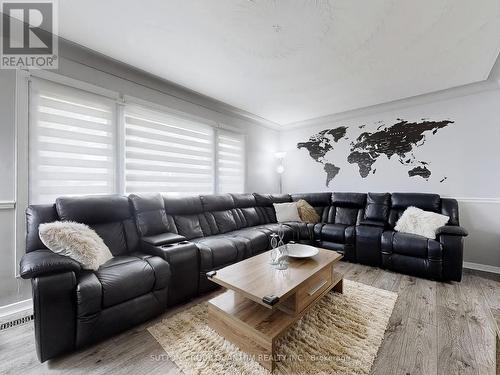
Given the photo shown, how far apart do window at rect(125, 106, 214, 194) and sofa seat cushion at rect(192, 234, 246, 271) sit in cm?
111

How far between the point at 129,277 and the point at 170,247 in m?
0.46

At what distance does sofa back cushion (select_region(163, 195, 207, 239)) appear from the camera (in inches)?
108

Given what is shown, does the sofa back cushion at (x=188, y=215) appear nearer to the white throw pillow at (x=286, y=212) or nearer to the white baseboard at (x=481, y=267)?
the white throw pillow at (x=286, y=212)

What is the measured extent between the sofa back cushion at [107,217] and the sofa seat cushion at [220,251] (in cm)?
71

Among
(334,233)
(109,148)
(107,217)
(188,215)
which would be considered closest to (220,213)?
(188,215)

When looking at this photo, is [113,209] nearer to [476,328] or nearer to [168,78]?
[168,78]

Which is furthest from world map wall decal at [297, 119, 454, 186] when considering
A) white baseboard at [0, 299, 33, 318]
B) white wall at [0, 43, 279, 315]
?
white baseboard at [0, 299, 33, 318]

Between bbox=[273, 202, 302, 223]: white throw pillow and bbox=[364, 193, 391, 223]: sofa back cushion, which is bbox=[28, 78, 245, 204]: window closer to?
bbox=[273, 202, 302, 223]: white throw pillow

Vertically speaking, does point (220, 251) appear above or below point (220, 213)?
below

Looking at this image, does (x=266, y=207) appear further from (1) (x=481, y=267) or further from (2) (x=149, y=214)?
(1) (x=481, y=267)

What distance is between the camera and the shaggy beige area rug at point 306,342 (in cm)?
135

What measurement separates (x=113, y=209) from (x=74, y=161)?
658 mm

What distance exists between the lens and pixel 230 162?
13.2 ft

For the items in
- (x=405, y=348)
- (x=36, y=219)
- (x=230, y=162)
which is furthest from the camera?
(x=230, y=162)
